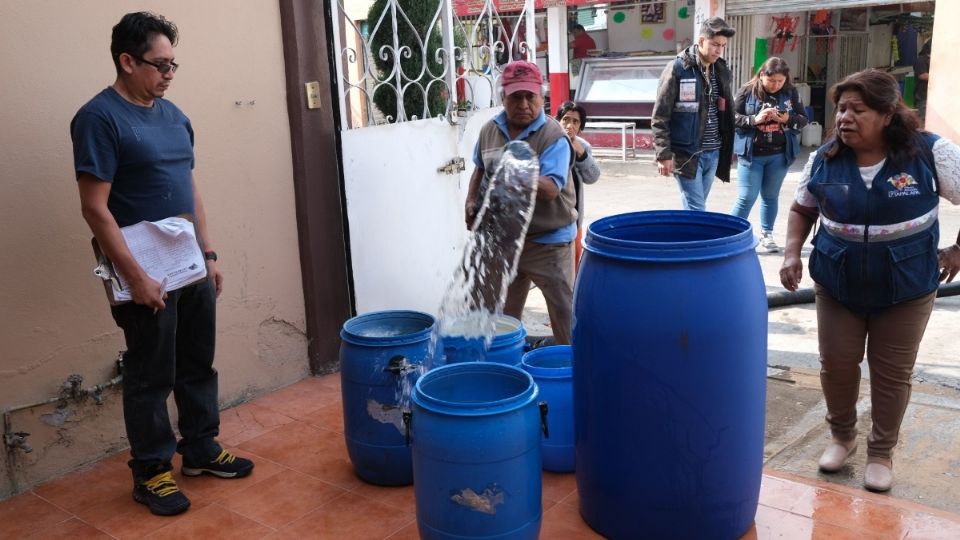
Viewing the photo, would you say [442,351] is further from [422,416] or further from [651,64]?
[651,64]

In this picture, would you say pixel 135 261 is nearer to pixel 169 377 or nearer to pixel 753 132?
pixel 169 377

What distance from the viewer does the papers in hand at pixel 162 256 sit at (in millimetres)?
3111

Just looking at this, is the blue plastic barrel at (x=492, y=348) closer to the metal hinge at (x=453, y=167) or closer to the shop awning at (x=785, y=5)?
the metal hinge at (x=453, y=167)

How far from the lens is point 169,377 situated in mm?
3363

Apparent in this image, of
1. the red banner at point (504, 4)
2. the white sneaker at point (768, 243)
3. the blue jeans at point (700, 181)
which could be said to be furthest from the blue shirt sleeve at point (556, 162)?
the red banner at point (504, 4)

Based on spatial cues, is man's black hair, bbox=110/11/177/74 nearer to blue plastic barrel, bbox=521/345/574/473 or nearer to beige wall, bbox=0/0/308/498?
beige wall, bbox=0/0/308/498

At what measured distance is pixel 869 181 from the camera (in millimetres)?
3289

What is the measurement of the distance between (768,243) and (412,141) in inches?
162

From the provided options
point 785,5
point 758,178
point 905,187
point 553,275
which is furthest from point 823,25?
point 905,187

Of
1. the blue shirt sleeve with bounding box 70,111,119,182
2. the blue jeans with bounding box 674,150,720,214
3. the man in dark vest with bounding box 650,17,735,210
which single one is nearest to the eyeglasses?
the blue shirt sleeve with bounding box 70,111,119,182

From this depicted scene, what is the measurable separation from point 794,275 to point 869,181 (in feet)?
1.65

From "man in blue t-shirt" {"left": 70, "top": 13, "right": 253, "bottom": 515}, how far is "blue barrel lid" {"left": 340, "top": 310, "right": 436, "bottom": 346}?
23.3 inches

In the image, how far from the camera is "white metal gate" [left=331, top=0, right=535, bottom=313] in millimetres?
4754

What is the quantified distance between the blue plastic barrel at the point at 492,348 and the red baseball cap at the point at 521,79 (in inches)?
43.8
